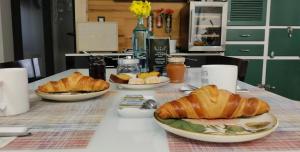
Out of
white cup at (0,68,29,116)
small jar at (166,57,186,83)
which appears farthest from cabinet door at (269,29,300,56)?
white cup at (0,68,29,116)

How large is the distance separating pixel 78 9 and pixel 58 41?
648 millimetres

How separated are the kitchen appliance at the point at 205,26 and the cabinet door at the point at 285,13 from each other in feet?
1.73

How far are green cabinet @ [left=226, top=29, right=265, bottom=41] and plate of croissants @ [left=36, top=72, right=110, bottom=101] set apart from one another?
225cm

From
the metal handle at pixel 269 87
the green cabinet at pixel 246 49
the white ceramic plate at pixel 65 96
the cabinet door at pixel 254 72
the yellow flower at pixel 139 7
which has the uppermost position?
the yellow flower at pixel 139 7

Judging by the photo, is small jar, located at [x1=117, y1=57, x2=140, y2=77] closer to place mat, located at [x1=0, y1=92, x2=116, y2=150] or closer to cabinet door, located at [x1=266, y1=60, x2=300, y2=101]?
place mat, located at [x1=0, y1=92, x2=116, y2=150]

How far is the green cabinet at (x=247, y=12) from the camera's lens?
275 centimetres

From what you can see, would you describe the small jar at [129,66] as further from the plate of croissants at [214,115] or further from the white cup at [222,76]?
the plate of croissants at [214,115]

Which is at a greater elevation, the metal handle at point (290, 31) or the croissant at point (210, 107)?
the metal handle at point (290, 31)

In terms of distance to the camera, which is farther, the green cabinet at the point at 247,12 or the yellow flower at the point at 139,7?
the green cabinet at the point at 247,12

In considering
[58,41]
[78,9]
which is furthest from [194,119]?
[58,41]

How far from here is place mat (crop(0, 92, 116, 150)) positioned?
1.62 ft

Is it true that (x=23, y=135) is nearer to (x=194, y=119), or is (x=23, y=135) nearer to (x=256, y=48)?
(x=194, y=119)

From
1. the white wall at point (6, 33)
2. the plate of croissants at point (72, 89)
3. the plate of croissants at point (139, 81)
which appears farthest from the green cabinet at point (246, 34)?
the white wall at point (6, 33)

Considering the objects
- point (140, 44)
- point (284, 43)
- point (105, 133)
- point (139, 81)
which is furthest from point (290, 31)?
point (105, 133)
